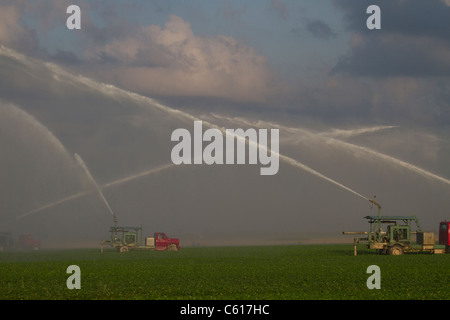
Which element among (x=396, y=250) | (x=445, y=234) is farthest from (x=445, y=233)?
(x=396, y=250)

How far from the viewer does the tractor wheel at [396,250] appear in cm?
5825

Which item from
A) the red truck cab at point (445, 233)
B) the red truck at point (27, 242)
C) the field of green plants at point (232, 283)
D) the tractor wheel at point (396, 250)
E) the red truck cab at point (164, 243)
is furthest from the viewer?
the red truck at point (27, 242)

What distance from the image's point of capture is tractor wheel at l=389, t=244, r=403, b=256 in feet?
191

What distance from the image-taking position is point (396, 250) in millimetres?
58438

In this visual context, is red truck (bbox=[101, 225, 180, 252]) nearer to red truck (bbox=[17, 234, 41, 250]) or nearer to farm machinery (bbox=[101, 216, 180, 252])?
farm machinery (bbox=[101, 216, 180, 252])

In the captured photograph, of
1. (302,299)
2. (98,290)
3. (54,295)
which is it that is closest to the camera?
(302,299)

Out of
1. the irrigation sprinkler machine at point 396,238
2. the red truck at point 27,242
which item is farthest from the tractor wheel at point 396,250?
the red truck at point 27,242

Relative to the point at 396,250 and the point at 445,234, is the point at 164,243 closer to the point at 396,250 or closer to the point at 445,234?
the point at 396,250

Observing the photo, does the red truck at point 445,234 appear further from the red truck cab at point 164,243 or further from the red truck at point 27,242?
the red truck at point 27,242
